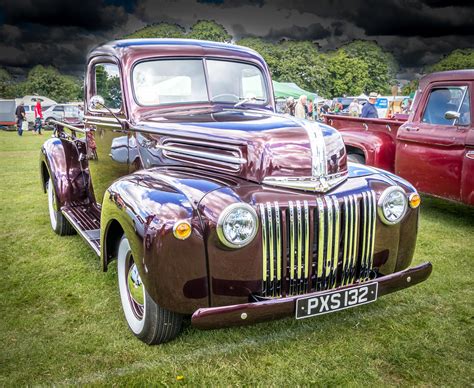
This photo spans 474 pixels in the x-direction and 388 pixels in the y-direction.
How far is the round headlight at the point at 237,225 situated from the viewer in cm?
234

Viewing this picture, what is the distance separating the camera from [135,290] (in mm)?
2846

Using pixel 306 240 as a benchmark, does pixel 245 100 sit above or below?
above

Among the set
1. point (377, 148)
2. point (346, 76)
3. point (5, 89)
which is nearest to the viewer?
point (377, 148)

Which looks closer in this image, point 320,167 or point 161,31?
point 320,167

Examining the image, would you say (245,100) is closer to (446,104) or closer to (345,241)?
(345,241)

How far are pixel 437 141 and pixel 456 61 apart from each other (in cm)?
8216

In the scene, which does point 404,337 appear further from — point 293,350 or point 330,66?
point 330,66

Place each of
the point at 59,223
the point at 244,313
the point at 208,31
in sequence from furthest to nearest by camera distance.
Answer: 1. the point at 208,31
2. the point at 59,223
3. the point at 244,313

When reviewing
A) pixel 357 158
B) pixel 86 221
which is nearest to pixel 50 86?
pixel 357 158

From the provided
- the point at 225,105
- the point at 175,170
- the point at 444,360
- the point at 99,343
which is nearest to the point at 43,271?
the point at 99,343

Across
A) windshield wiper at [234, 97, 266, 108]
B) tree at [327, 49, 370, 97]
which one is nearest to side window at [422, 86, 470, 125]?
windshield wiper at [234, 97, 266, 108]

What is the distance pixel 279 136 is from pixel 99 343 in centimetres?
172

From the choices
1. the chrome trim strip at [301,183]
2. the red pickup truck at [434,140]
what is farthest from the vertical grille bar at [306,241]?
the red pickup truck at [434,140]

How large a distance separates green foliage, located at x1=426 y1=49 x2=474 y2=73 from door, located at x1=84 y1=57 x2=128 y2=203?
78141mm
